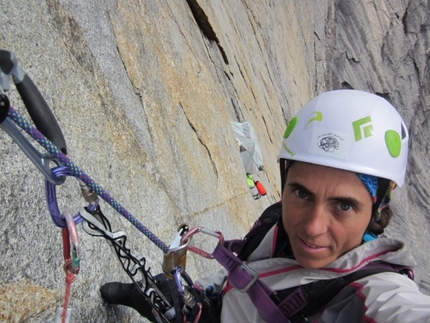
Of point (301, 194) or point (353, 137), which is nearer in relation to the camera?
point (301, 194)

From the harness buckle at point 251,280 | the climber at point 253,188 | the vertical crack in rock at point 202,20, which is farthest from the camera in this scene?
the climber at point 253,188

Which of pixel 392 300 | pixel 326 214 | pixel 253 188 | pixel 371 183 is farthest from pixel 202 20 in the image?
pixel 392 300

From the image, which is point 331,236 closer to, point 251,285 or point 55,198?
point 251,285

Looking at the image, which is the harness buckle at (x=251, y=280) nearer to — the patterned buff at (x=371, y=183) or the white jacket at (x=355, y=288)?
the white jacket at (x=355, y=288)

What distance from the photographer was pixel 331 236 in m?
1.69

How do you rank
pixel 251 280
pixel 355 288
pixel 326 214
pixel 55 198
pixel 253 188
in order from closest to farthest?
1. pixel 55 198
2. pixel 355 288
3. pixel 326 214
4. pixel 251 280
5. pixel 253 188

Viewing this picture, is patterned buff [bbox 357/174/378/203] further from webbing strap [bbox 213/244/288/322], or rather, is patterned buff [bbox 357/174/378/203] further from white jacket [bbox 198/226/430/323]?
webbing strap [bbox 213/244/288/322]

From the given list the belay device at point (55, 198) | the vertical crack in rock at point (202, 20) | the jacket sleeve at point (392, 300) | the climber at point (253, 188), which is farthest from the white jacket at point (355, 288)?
the vertical crack in rock at point (202, 20)

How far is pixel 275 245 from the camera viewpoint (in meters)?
2.02

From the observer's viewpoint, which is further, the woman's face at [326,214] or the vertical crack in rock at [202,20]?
the vertical crack in rock at [202,20]

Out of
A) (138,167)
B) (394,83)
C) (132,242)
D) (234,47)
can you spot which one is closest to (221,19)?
(234,47)

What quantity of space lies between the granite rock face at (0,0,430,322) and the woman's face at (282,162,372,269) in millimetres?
1002

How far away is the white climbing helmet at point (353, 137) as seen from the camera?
5.98 ft

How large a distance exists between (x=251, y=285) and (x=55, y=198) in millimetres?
929
